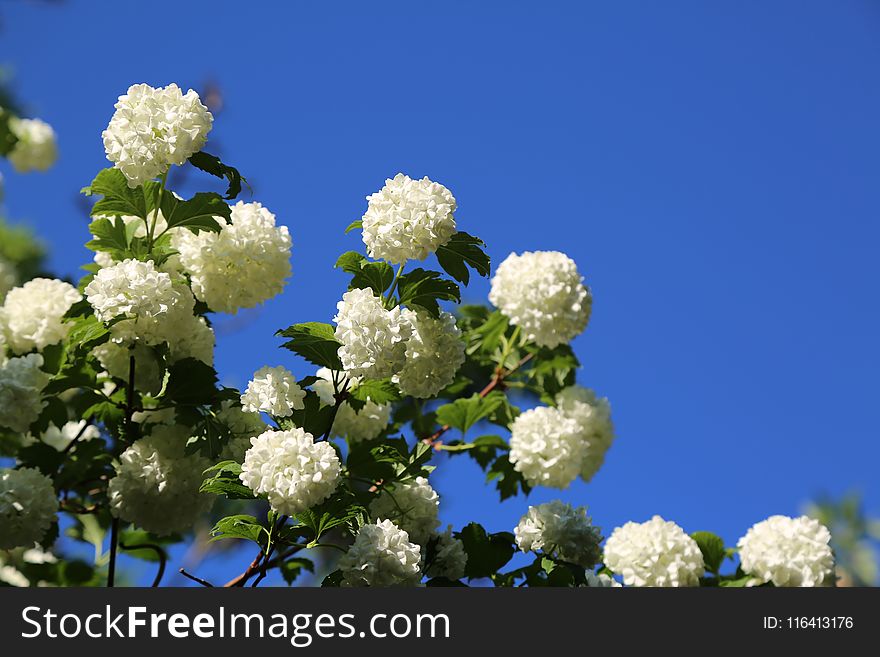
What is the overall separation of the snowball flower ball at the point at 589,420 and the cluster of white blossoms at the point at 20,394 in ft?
5.71

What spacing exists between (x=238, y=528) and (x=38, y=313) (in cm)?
117

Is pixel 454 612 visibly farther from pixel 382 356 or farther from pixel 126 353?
pixel 126 353

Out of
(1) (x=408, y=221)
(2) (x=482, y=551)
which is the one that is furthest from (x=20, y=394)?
(2) (x=482, y=551)

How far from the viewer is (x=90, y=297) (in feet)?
7.29

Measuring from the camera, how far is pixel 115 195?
2381 millimetres

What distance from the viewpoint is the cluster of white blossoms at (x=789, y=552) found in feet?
9.20

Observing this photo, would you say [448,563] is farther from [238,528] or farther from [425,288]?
[425,288]

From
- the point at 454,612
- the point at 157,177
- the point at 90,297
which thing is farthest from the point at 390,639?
the point at 157,177

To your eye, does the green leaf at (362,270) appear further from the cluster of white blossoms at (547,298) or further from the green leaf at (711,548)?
the green leaf at (711,548)

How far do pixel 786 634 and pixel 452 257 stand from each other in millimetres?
1190

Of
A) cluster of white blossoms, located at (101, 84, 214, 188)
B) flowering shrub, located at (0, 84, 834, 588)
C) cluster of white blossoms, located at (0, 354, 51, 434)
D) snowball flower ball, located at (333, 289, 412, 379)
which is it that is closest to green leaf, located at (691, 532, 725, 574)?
flowering shrub, located at (0, 84, 834, 588)

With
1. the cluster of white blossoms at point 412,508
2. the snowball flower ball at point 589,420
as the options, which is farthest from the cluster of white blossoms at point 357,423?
the snowball flower ball at point 589,420

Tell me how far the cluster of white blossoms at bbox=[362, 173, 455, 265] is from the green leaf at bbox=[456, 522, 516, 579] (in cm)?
83

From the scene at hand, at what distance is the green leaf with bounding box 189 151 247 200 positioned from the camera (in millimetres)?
2303
